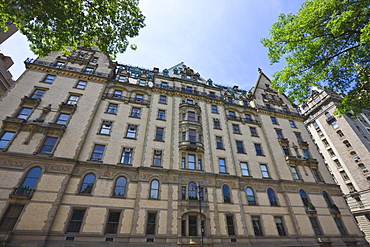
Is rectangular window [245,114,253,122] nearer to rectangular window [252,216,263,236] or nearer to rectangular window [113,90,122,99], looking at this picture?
rectangular window [252,216,263,236]

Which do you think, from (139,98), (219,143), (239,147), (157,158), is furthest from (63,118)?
(239,147)

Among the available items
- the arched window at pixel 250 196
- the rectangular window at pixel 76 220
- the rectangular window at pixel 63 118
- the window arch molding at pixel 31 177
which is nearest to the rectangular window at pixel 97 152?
the window arch molding at pixel 31 177

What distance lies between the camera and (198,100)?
1126 inches

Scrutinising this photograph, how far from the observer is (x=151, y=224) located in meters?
16.2

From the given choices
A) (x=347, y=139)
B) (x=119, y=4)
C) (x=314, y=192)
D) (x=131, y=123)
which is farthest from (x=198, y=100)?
(x=347, y=139)

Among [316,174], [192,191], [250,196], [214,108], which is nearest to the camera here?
[192,191]

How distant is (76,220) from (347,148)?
53236mm

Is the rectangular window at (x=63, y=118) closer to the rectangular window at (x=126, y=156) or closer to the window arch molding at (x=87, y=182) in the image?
the window arch molding at (x=87, y=182)

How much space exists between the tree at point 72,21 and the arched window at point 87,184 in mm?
11523

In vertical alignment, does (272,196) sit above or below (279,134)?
below

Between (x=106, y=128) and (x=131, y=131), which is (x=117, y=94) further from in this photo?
(x=131, y=131)

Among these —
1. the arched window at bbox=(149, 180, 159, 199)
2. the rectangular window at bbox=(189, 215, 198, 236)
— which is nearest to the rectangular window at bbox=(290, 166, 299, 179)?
the rectangular window at bbox=(189, 215, 198, 236)

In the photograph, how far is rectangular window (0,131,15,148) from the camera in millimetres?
16641

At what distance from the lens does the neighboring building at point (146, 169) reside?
49.5 feet
